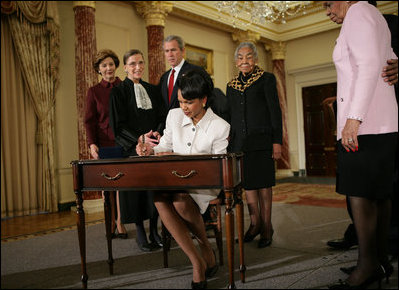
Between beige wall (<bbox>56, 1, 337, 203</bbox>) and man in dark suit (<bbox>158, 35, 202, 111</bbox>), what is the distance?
12.0ft

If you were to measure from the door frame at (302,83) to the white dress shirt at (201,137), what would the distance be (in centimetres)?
918

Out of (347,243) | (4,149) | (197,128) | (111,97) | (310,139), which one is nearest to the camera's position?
(197,128)

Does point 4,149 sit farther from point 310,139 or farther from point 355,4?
point 310,139

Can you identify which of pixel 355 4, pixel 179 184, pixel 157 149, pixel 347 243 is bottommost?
pixel 347 243

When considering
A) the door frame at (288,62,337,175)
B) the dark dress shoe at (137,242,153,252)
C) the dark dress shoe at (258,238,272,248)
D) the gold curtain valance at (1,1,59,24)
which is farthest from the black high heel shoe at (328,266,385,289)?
the door frame at (288,62,337,175)

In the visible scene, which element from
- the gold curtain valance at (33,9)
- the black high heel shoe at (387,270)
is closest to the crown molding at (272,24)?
the gold curtain valance at (33,9)

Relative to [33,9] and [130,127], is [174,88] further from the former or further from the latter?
[33,9]

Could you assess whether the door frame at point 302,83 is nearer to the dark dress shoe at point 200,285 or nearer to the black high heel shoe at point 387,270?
the black high heel shoe at point 387,270

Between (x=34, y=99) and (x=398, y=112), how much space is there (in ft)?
17.6

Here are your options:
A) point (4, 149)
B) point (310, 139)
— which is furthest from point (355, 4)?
point (310, 139)

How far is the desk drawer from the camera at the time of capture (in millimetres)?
1909

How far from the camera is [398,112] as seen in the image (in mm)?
1953

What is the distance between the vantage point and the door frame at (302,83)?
413 inches

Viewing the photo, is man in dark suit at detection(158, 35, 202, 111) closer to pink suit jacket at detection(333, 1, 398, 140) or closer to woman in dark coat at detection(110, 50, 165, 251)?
woman in dark coat at detection(110, 50, 165, 251)
